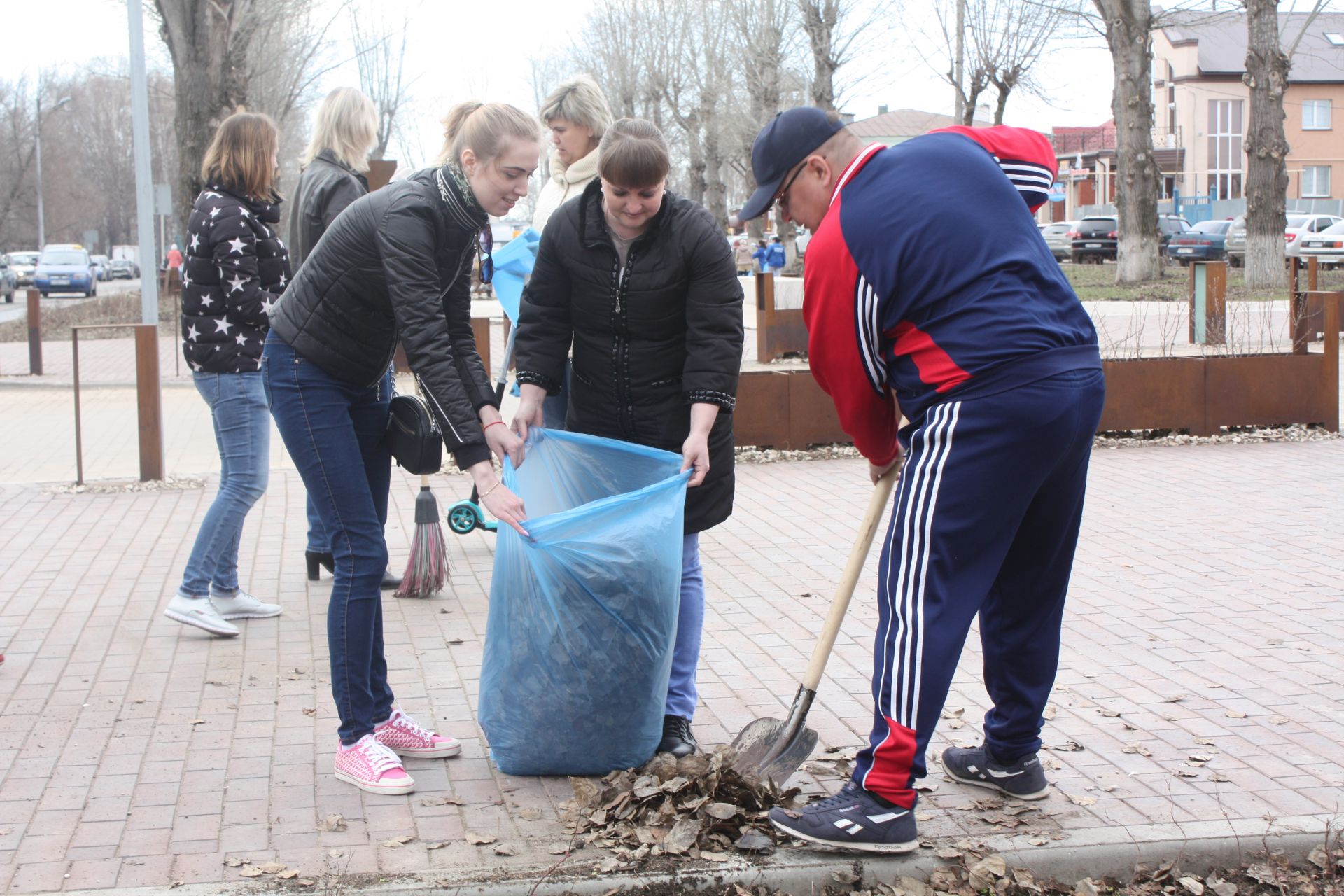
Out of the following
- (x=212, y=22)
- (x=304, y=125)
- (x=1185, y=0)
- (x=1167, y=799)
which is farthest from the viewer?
(x=304, y=125)

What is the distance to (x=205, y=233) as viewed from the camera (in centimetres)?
483

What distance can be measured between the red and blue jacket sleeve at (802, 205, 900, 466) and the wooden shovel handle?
7.1 inches

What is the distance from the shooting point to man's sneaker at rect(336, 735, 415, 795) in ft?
11.1

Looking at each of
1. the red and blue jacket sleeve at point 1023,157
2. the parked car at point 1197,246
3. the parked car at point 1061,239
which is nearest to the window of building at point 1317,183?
the parked car at point 1061,239

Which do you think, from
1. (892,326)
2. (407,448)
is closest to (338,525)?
(407,448)

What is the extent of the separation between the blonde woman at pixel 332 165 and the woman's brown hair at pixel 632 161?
2004 millimetres

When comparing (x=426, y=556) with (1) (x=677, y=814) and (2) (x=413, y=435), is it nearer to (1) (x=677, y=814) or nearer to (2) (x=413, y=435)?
(2) (x=413, y=435)

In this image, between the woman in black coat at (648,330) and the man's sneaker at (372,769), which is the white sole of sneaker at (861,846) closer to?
the woman in black coat at (648,330)

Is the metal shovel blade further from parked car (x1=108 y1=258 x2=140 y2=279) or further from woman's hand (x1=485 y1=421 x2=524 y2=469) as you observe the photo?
parked car (x1=108 y1=258 x2=140 y2=279)

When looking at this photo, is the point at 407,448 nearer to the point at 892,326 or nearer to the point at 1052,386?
the point at 892,326

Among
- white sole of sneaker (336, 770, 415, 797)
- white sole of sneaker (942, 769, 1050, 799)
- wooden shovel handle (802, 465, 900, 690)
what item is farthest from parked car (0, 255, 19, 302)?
white sole of sneaker (942, 769, 1050, 799)

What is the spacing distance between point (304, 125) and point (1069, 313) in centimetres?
5326

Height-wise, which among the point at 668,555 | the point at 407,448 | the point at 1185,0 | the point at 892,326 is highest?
the point at 1185,0

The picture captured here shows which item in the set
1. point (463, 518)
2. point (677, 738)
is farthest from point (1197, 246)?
point (677, 738)
